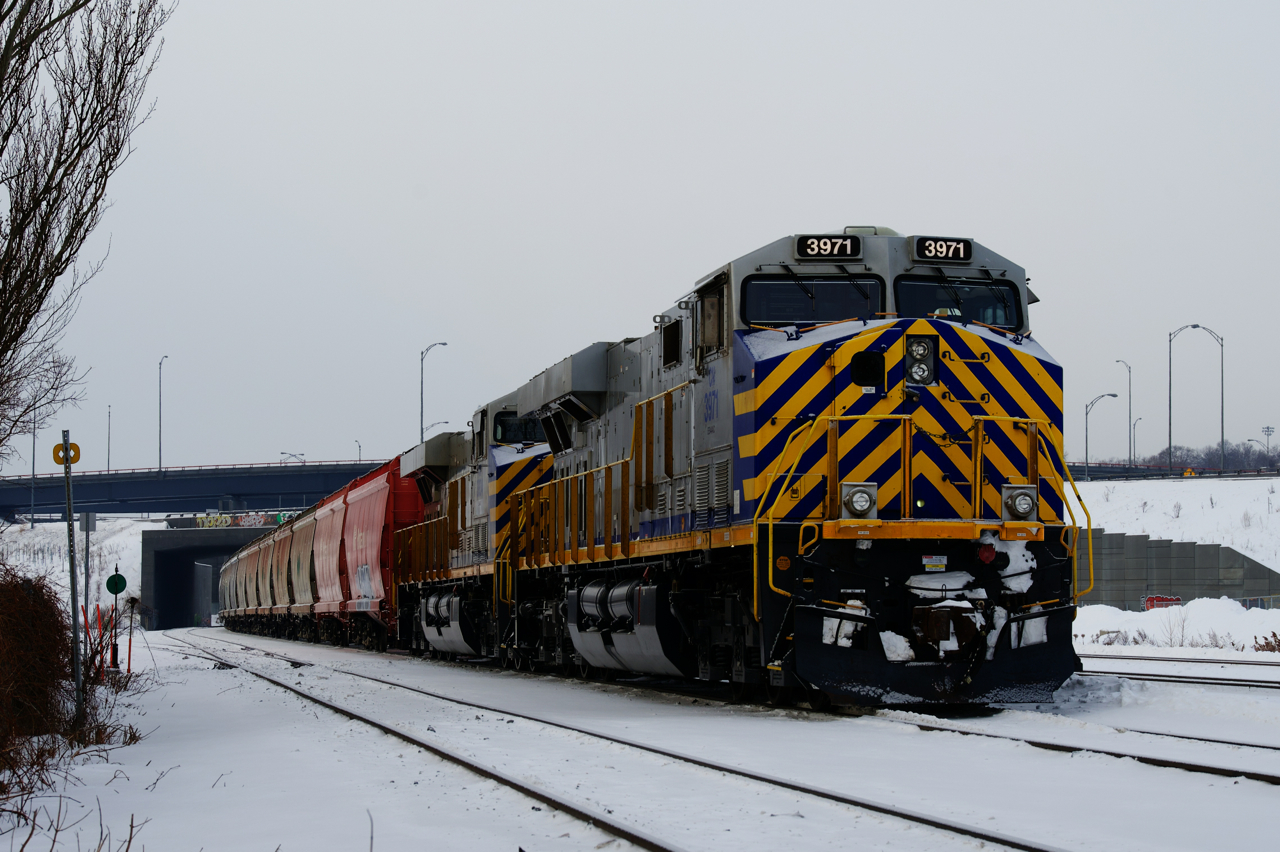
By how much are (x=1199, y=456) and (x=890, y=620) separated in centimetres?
12042

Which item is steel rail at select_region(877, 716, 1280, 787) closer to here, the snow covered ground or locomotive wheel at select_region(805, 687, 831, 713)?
the snow covered ground

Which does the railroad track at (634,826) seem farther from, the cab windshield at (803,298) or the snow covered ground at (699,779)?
the cab windshield at (803,298)

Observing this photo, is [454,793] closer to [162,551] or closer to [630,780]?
[630,780]

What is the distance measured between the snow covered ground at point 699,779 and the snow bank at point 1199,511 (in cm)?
3673

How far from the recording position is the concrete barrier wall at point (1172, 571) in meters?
36.6

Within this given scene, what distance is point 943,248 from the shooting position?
37.2ft

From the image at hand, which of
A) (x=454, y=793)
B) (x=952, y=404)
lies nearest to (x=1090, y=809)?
(x=454, y=793)

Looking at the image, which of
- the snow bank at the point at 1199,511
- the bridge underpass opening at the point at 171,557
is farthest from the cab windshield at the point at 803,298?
the bridge underpass opening at the point at 171,557

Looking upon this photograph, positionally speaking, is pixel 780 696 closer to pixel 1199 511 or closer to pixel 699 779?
pixel 699 779

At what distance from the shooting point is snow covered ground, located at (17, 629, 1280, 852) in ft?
19.4

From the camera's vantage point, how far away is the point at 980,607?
1025 centimetres

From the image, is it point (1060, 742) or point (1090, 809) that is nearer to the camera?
point (1090, 809)

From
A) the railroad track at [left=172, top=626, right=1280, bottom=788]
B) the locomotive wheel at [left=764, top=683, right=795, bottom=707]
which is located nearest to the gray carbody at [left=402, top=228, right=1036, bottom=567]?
the locomotive wheel at [left=764, top=683, right=795, bottom=707]

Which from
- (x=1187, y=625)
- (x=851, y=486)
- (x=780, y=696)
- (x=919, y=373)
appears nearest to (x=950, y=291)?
(x=919, y=373)
